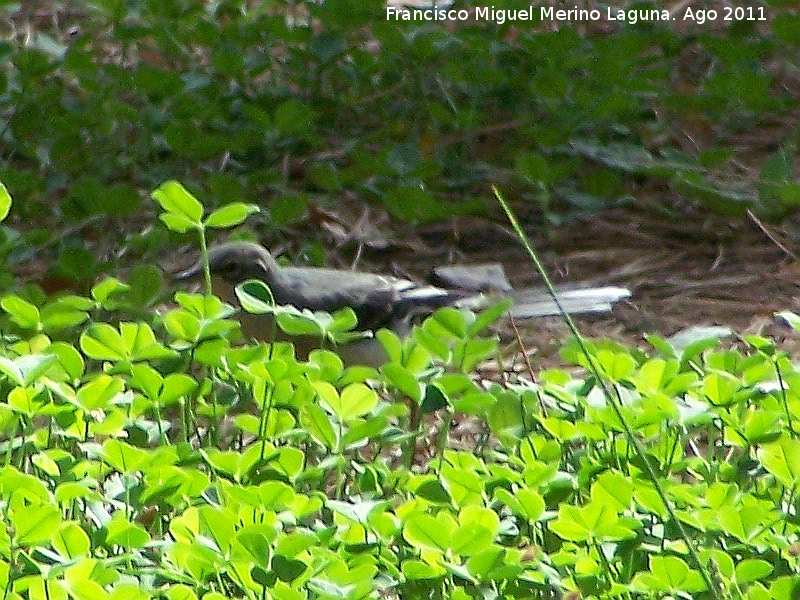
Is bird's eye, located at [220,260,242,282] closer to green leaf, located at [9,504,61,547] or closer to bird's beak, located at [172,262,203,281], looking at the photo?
bird's beak, located at [172,262,203,281]

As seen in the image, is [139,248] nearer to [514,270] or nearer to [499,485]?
[514,270]

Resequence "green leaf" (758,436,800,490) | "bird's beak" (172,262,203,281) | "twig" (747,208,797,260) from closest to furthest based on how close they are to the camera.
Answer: "green leaf" (758,436,800,490) < "bird's beak" (172,262,203,281) < "twig" (747,208,797,260)

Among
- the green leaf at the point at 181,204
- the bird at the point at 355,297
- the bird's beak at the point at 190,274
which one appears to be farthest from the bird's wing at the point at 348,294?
the green leaf at the point at 181,204

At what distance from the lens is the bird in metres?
2.15

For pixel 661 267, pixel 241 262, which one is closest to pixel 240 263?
pixel 241 262

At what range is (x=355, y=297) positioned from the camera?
7.06 feet

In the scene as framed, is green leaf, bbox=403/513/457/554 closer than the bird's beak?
Yes

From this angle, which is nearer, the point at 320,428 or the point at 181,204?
the point at 320,428

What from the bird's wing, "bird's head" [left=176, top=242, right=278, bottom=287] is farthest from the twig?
"bird's head" [left=176, top=242, right=278, bottom=287]

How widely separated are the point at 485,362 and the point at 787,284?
0.74m

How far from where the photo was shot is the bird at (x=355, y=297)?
2.15m

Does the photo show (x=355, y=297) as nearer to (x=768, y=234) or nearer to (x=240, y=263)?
(x=240, y=263)

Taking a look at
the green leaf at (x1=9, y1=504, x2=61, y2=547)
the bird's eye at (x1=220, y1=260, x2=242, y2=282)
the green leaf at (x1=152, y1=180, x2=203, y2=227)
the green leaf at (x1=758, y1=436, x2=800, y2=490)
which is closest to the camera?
the green leaf at (x1=9, y1=504, x2=61, y2=547)

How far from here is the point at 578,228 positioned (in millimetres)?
2967
